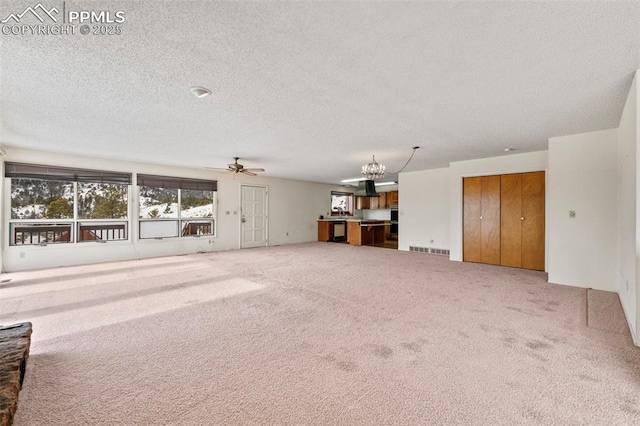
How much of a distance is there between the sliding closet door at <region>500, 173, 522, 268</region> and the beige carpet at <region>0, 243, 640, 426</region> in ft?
4.92

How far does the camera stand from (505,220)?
5805 millimetres

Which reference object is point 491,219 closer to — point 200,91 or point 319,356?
point 319,356

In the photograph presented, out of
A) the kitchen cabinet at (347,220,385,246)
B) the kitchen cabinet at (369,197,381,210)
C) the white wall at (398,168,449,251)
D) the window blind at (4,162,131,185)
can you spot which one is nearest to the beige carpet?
the window blind at (4,162,131,185)

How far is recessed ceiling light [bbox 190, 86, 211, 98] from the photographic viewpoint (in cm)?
269

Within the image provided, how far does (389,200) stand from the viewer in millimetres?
11492

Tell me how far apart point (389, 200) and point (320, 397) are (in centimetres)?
1034

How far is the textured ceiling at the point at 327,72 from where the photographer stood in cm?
170

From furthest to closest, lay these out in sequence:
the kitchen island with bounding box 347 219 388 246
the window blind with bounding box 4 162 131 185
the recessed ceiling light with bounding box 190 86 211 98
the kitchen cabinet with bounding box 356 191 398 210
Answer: the kitchen cabinet with bounding box 356 191 398 210
the kitchen island with bounding box 347 219 388 246
the window blind with bounding box 4 162 131 185
the recessed ceiling light with bounding box 190 86 211 98

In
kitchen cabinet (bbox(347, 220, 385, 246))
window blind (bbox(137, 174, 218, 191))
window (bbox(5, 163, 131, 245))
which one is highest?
window blind (bbox(137, 174, 218, 191))

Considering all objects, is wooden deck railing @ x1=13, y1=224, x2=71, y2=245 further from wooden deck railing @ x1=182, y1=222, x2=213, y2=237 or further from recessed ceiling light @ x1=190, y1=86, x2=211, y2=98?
recessed ceiling light @ x1=190, y1=86, x2=211, y2=98

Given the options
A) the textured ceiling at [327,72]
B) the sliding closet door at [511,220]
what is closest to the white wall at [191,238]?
the textured ceiling at [327,72]

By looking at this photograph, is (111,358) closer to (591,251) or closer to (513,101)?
(513,101)

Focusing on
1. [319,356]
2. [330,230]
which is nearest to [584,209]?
[319,356]

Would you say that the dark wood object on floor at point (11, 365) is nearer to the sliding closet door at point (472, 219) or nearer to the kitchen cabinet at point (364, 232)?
the sliding closet door at point (472, 219)
